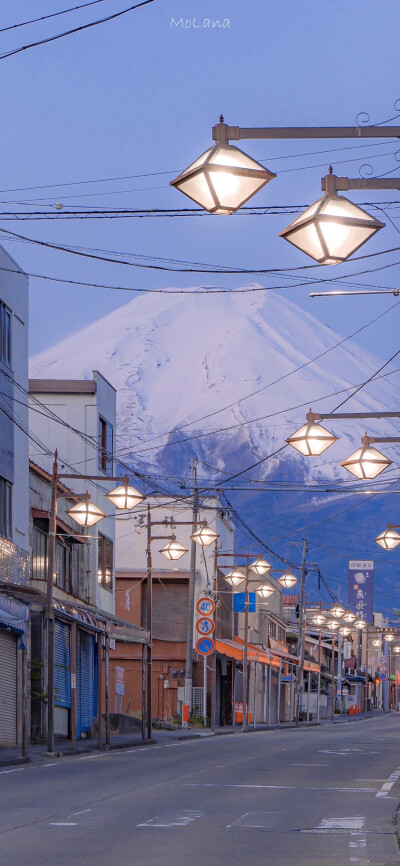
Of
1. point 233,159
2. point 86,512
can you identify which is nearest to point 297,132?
point 233,159

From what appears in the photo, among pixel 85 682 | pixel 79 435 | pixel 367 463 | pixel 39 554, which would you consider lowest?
pixel 85 682

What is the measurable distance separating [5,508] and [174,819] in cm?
1962

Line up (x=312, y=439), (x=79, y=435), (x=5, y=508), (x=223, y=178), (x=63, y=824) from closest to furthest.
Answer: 1. (x=223, y=178)
2. (x=63, y=824)
3. (x=312, y=439)
4. (x=5, y=508)
5. (x=79, y=435)

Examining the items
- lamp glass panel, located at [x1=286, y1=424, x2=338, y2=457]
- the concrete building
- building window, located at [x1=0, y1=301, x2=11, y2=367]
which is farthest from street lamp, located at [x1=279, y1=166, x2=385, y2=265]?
building window, located at [x1=0, y1=301, x2=11, y2=367]

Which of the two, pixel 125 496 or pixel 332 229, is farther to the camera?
pixel 125 496

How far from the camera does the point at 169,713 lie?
59281 millimetres

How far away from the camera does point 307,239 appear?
8.27m

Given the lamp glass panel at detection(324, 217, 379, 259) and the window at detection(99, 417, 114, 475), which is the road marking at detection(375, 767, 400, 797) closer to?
the lamp glass panel at detection(324, 217, 379, 259)

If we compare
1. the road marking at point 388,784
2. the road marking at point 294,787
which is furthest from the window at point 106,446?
the road marking at point 294,787

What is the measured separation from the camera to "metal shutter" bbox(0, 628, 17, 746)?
107 feet

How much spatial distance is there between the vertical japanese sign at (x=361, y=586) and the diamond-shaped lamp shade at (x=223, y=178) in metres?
98.8

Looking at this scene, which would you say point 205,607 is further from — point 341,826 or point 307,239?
point 307,239

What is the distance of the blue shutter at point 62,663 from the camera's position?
38.6m

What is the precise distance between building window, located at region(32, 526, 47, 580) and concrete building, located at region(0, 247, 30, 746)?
Result: 208 cm
